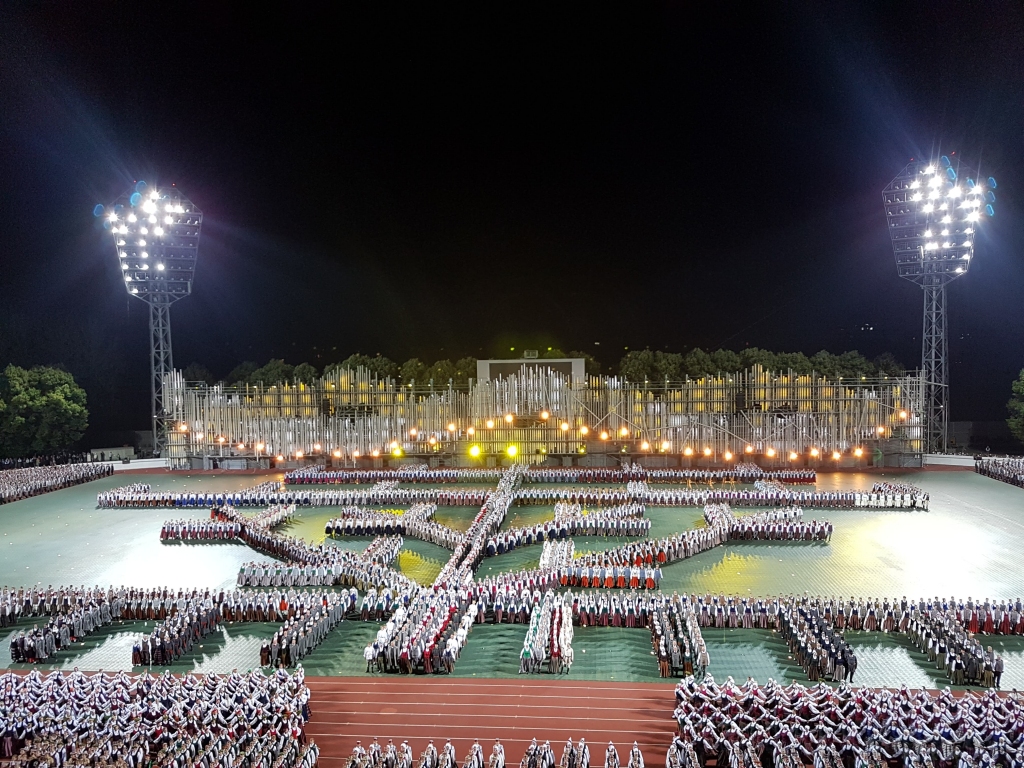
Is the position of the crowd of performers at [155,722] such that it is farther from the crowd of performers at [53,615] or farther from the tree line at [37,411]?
the tree line at [37,411]

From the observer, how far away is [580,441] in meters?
32.2

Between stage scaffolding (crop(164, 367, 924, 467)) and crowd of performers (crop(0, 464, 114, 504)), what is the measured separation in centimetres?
363

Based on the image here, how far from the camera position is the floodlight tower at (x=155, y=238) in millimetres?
30844

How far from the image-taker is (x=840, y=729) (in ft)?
27.4

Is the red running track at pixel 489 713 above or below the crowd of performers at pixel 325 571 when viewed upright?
below

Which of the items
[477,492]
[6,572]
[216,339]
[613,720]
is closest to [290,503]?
[477,492]

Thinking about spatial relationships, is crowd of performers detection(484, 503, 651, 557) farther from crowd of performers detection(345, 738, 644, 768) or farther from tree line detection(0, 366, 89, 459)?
tree line detection(0, 366, 89, 459)

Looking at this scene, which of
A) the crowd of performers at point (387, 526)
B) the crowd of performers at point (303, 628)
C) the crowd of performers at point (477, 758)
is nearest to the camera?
the crowd of performers at point (477, 758)

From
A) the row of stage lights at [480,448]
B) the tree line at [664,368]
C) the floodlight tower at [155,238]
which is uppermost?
the floodlight tower at [155,238]

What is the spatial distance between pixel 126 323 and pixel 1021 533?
1920 inches

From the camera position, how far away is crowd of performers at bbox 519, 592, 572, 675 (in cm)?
1104

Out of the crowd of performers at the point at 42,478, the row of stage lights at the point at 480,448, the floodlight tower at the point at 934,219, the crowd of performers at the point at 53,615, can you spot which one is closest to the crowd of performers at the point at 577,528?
the crowd of performers at the point at 53,615

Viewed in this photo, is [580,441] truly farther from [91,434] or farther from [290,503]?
[91,434]

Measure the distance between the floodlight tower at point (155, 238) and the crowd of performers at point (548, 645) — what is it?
26.7 metres
